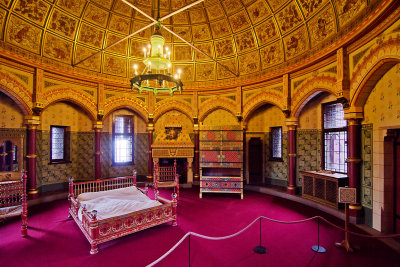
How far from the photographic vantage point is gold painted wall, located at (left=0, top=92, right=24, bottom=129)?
8172 mm

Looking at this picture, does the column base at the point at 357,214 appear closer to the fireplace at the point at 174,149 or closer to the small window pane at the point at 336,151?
the small window pane at the point at 336,151

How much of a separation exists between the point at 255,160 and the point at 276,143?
57.6 inches

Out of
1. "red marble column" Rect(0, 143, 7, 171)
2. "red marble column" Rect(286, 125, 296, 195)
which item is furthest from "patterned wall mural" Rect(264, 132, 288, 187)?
"red marble column" Rect(0, 143, 7, 171)

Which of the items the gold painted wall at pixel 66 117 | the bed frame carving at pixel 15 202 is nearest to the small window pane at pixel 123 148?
the gold painted wall at pixel 66 117

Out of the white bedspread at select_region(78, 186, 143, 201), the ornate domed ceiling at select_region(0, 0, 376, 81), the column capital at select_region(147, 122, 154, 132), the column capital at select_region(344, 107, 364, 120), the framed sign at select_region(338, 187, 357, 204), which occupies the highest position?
the ornate domed ceiling at select_region(0, 0, 376, 81)

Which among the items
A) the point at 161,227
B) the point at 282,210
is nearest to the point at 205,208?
the point at 161,227

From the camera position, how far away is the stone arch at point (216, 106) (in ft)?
37.9

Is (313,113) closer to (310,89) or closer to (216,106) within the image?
(310,89)

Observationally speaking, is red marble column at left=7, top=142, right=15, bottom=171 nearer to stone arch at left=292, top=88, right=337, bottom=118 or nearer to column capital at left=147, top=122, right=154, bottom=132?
column capital at left=147, top=122, right=154, bottom=132

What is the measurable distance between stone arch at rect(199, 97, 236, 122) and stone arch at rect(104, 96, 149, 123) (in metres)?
3.26

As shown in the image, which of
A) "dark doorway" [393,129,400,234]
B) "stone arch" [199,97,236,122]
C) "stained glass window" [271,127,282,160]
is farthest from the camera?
"stone arch" [199,97,236,122]

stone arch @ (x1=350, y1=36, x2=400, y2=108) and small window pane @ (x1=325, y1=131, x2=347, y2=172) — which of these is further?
small window pane @ (x1=325, y1=131, x2=347, y2=172)

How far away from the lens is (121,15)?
403 inches

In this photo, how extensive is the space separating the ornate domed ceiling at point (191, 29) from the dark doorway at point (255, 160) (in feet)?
12.8
